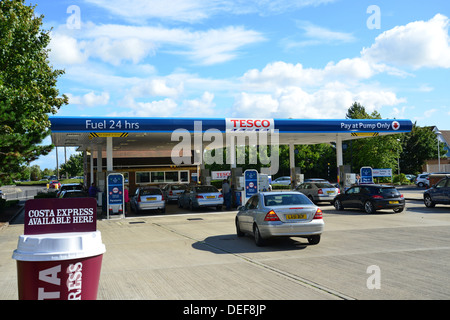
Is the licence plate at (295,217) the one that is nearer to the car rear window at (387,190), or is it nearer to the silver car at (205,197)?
the car rear window at (387,190)

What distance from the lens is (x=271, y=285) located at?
23.5 ft

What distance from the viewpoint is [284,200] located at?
37.7ft

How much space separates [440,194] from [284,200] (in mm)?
13056

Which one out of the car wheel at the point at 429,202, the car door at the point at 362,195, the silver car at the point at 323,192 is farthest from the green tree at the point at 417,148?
the car door at the point at 362,195

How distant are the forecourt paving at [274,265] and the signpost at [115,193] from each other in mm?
5441

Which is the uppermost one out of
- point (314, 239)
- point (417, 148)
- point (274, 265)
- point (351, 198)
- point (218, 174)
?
point (417, 148)

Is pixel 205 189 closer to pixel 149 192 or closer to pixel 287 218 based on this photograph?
pixel 149 192

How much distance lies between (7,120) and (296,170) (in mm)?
22976

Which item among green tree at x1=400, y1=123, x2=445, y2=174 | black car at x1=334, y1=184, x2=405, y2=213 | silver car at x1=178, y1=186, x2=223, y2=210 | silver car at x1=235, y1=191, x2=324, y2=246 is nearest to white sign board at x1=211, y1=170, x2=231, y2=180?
silver car at x1=178, y1=186, x2=223, y2=210

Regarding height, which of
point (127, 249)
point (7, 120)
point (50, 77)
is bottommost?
point (127, 249)

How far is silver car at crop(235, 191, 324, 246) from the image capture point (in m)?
10.8

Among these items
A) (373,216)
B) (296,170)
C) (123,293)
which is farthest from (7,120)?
(296,170)

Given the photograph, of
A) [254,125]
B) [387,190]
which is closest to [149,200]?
[254,125]
